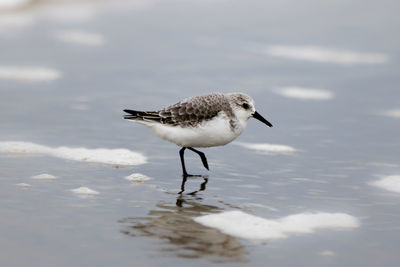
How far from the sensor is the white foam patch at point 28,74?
980cm

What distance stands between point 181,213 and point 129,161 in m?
1.56

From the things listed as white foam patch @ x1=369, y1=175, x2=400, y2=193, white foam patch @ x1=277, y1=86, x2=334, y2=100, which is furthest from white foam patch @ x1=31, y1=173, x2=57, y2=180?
white foam patch @ x1=277, y1=86, x2=334, y2=100

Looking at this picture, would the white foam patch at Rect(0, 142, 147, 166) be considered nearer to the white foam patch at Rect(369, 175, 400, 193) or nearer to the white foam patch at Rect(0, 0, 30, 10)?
the white foam patch at Rect(369, 175, 400, 193)

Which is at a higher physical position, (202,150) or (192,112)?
(192,112)

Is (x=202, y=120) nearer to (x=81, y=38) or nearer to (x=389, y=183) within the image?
(x=389, y=183)

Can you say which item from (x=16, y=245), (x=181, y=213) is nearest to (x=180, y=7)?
(x=181, y=213)

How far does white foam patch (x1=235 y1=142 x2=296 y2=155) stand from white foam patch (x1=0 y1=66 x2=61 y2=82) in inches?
128

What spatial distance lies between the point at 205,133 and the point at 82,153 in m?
1.26

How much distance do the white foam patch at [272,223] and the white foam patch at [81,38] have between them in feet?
21.4

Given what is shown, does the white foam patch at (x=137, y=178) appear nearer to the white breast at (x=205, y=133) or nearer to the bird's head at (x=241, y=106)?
the white breast at (x=205, y=133)

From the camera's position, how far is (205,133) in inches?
270

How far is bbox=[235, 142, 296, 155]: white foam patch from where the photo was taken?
25.1 feet

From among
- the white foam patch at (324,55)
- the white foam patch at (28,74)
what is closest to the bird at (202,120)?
the white foam patch at (28,74)

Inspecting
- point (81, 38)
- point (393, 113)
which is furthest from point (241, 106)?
point (81, 38)
